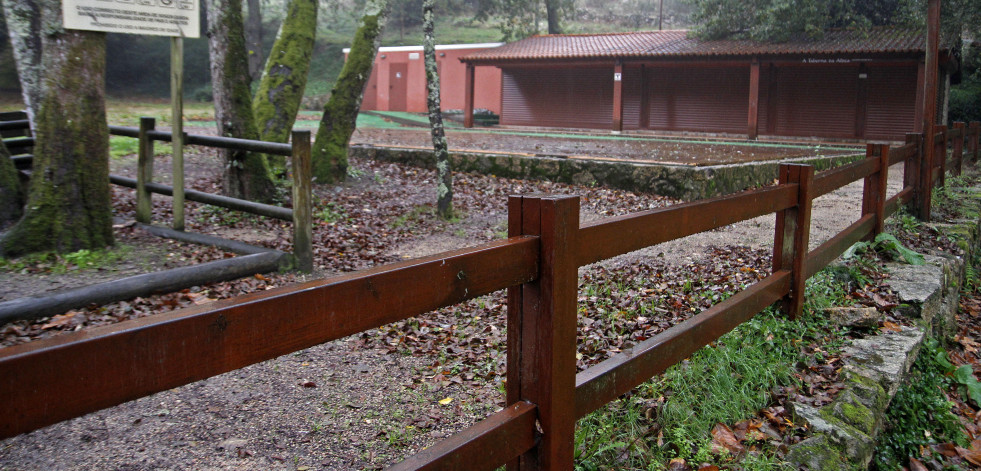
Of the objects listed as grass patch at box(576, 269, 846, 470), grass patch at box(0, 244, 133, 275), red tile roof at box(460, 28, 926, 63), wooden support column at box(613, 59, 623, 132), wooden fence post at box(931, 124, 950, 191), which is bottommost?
grass patch at box(576, 269, 846, 470)

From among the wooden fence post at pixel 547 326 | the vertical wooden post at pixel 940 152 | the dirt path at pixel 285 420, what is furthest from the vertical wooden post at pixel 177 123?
the vertical wooden post at pixel 940 152

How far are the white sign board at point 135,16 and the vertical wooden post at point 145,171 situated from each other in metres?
0.90

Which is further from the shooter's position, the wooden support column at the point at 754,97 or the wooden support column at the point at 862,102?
the wooden support column at the point at 862,102

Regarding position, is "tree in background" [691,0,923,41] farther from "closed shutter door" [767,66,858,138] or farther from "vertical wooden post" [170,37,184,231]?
"vertical wooden post" [170,37,184,231]

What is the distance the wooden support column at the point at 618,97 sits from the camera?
2314cm

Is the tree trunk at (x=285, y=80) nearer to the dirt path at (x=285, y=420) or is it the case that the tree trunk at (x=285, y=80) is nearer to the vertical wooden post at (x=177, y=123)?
the vertical wooden post at (x=177, y=123)

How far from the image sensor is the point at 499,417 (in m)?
1.98

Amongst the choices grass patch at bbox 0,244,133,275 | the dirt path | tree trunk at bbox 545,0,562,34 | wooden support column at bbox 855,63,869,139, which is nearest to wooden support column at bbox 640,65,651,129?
wooden support column at bbox 855,63,869,139

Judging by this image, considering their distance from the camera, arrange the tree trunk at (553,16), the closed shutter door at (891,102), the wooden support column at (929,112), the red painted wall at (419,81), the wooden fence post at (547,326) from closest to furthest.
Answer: the wooden fence post at (547,326) < the wooden support column at (929,112) < the closed shutter door at (891,102) < the red painted wall at (419,81) < the tree trunk at (553,16)

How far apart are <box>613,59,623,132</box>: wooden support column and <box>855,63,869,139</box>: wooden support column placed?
6.57 metres

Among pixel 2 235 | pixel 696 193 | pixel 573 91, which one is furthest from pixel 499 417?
pixel 573 91

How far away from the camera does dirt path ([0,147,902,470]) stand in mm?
3031

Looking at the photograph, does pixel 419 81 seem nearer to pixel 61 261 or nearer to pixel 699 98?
pixel 699 98

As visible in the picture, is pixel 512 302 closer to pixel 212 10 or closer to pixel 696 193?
pixel 212 10
